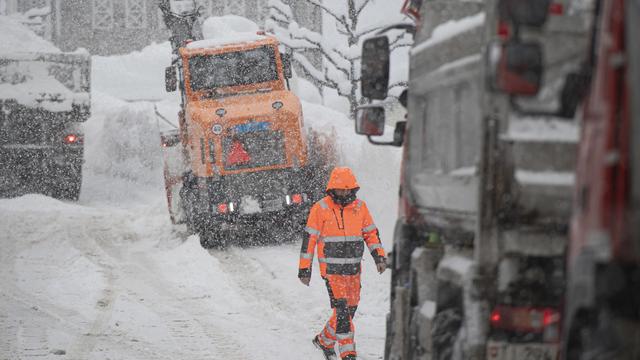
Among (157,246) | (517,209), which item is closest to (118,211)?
(157,246)

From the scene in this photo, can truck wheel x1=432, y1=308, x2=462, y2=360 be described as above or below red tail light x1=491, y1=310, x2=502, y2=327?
below

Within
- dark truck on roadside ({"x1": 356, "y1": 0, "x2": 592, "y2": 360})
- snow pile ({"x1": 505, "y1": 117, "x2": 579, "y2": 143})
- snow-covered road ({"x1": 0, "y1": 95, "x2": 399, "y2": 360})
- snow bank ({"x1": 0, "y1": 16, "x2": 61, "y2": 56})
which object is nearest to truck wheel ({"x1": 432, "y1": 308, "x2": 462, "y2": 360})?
dark truck on roadside ({"x1": 356, "y1": 0, "x2": 592, "y2": 360})

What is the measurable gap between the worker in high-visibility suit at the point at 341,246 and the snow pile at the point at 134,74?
23937mm

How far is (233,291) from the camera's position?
1161cm

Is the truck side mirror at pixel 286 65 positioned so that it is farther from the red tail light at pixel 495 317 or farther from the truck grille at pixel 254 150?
the red tail light at pixel 495 317

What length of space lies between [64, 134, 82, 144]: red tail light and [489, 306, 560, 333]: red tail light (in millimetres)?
18143

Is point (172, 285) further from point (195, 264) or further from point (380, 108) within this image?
point (380, 108)

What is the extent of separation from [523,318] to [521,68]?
A: 1.38 m

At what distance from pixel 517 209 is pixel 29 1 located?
37382 mm

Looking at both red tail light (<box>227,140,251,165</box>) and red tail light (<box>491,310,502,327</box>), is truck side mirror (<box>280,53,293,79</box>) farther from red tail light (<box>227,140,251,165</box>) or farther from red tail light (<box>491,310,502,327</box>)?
red tail light (<box>491,310,502,327</box>)

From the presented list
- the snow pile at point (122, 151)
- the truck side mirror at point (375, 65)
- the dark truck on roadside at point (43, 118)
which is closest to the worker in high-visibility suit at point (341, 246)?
the truck side mirror at point (375, 65)

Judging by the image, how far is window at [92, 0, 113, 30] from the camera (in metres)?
38.8

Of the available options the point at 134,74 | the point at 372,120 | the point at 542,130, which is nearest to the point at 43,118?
the point at 134,74

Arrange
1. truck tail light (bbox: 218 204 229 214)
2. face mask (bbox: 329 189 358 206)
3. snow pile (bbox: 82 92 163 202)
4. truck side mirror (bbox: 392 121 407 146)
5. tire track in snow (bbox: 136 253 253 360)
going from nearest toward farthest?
1. truck side mirror (bbox: 392 121 407 146)
2. face mask (bbox: 329 189 358 206)
3. tire track in snow (bbox: 136 253 253 360)
4. truck tail light (bbox: 218 204 229 214)
5. snow pile (bbox: 82 92 163 202)
